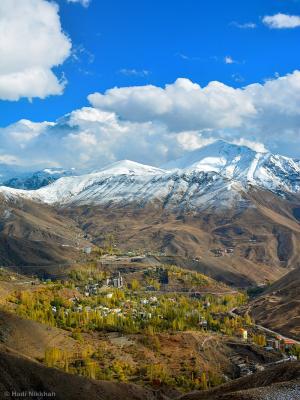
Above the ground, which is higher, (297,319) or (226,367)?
(297,319)

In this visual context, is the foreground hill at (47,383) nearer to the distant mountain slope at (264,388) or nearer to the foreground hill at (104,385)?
the foreground hill at (104,385)

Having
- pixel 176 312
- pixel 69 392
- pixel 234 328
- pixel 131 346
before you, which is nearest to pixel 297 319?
pixel 234 328

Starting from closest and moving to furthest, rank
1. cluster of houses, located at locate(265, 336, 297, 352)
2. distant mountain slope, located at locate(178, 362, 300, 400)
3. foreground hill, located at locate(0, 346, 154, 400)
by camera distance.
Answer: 1. distant mountain slope, located at locate(178, 362, 300, 400)
2. foreground hill, located at locate(0, 346, 154, 400)
3. cluster of houses, located at locate(265, 336, 297, 352)

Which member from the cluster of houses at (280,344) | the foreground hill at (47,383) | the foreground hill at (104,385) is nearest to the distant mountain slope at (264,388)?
the foreground hill at (104,385)

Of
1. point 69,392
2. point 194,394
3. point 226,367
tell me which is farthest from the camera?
point 226,367

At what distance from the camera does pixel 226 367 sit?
5610 inches

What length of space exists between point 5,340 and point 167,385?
3672 cm

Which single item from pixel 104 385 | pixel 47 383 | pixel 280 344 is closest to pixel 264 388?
pixel 104 385

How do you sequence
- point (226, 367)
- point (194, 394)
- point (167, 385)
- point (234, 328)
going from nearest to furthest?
point (194, 394), point (167, 385), point (226, 367), point (234, 328)

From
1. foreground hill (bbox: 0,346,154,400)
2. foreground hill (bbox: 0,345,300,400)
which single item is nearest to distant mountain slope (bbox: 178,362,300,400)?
foreground hill (bbox: 0,345,300,400)

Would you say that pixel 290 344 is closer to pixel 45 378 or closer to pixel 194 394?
pixel 194 394

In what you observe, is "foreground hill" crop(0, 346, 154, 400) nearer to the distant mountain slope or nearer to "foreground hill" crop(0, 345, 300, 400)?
"foreground hill" crop(0, 345, 300, 400)

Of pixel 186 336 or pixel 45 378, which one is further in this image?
pixel 186 336

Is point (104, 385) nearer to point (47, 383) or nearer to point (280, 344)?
point (47, 383)
